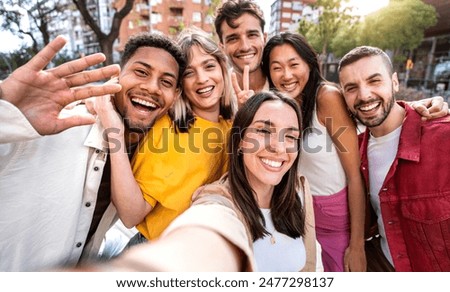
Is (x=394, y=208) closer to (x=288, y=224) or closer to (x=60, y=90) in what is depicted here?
(x=288, y=224)

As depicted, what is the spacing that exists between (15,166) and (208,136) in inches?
26.0

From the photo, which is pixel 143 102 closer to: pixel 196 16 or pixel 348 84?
pixel 348 84

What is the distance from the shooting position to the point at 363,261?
3.95 ft

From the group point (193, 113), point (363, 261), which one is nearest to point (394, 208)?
point (363, 261)

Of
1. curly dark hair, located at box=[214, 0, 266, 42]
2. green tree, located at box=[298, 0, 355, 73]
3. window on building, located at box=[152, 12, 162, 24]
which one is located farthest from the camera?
window on building, located at box=[152, 12, 162, 24]

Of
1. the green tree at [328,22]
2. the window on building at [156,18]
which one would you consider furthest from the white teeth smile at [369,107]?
the window on building at [156,18]

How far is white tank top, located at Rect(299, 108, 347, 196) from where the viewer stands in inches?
47.1

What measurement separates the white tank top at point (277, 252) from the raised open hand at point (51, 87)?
0.69 meters

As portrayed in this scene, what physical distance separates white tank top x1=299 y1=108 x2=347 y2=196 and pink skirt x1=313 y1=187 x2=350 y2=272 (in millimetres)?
40

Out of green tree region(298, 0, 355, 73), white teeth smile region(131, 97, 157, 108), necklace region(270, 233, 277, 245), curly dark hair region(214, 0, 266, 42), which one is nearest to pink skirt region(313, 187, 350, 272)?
necklace region(270, 233, 277, 245)

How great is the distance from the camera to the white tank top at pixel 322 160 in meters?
1.20

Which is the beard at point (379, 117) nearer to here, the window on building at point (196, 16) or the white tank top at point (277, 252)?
the white tank top at point (277, 252)

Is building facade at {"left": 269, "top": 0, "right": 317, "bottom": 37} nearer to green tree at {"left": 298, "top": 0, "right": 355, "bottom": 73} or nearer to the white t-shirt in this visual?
green tree at {"left": 298, "top": 0, "right": 355, "bottom": 73}

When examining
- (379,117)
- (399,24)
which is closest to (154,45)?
(379,117)
